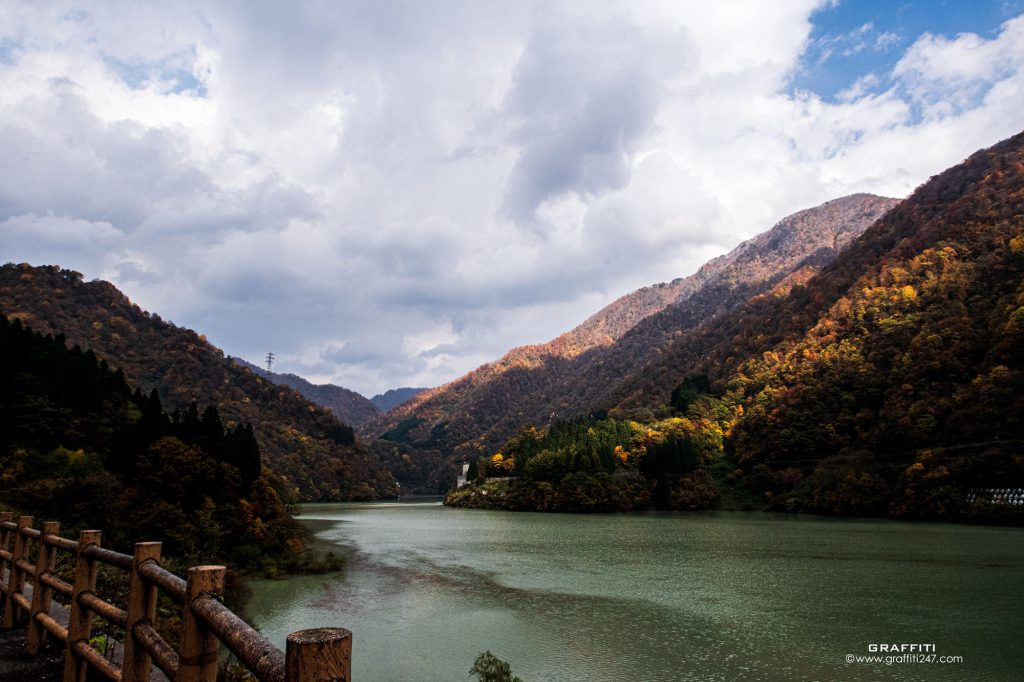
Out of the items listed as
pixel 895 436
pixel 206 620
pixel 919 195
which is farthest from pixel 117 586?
pixel 919 195

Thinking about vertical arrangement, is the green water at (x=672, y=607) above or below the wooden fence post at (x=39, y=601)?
below

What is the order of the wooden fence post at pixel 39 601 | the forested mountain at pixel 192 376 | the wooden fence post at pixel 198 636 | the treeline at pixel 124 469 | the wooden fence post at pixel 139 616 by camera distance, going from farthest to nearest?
1. the forested mountain at pixel 192 376
2. the treeline at pixel 124 469
3. the wooden fence post at pixel 39 601
4. the wooden fence post at pixel 139 616
5. the wooden fence post at pixel 198 636

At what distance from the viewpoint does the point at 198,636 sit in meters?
3.72

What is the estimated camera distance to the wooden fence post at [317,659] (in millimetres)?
2482

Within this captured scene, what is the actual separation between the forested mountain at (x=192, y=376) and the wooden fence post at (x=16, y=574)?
13300 cm

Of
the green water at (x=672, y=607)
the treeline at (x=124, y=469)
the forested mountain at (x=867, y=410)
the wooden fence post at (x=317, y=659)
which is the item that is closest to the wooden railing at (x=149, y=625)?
the wooden fence post at (x=317, y=659)

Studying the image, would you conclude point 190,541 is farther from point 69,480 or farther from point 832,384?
point 832,384

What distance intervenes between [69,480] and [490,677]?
24.3m

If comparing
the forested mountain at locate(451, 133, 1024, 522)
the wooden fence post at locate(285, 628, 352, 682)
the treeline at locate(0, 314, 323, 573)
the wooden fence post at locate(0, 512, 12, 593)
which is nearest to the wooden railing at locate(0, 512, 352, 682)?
the wooden fence post at locate(285, 628, 352, 682)

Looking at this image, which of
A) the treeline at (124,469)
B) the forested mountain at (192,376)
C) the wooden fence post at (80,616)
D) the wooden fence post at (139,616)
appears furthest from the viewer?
the forested mountain at (192,376)

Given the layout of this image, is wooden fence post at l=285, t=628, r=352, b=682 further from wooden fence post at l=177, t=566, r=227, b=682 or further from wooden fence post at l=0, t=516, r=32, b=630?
wooden fence post at l=0, t=516, r=32, b=630

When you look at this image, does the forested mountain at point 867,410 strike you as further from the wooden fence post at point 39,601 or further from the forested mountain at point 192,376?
the wooden fence post at point 39,601

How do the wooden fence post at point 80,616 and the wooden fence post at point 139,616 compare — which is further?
the wooden fence post at point 80,616

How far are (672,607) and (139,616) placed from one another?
23.1 metres
